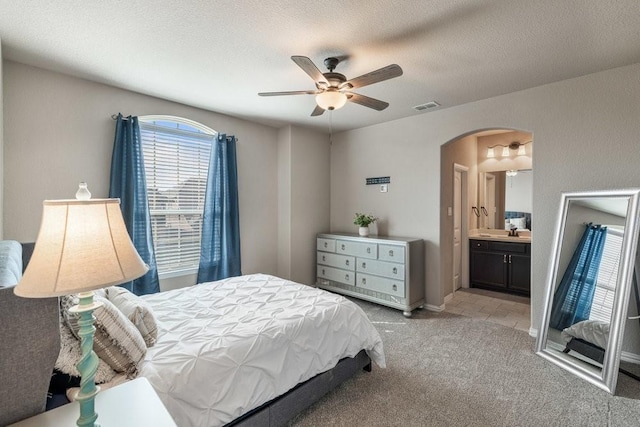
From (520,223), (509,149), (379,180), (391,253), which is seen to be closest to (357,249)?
(391,253)

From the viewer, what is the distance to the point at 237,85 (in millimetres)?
3084

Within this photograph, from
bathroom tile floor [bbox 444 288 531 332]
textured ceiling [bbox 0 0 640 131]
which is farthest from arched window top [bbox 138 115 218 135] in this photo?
bathroom tile floor [bbox 444 288 531 332]

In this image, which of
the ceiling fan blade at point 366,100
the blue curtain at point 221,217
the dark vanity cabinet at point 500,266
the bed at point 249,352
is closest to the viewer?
the bed at point 249,352

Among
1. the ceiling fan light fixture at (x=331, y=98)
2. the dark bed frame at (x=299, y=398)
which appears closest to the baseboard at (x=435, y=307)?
the dark bed frame at (x=299, y=398)

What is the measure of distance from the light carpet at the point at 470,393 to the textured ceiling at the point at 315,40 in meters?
2.69

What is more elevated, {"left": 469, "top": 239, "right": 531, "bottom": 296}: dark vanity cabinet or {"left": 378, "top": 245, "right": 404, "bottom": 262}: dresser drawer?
A: {"left": 378, "top": 245, "right": 404, "bottom": 262}: dresser drawer

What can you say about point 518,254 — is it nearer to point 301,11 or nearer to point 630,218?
point 630,218

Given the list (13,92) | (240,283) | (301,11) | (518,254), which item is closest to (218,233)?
(240,283)

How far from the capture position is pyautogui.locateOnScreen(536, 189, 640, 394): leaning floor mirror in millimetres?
2273

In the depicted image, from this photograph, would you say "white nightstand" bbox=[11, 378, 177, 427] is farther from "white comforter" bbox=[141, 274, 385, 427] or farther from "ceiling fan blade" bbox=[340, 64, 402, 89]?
"ceiling fan blade" bbox=[340, 64, 402, 89]

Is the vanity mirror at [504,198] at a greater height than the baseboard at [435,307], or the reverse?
the vanity mirror at [504,198]

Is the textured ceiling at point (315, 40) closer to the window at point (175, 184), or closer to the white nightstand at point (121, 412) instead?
the window at point (175, 184)

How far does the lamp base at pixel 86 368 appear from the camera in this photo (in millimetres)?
910

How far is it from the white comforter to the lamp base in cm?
51
